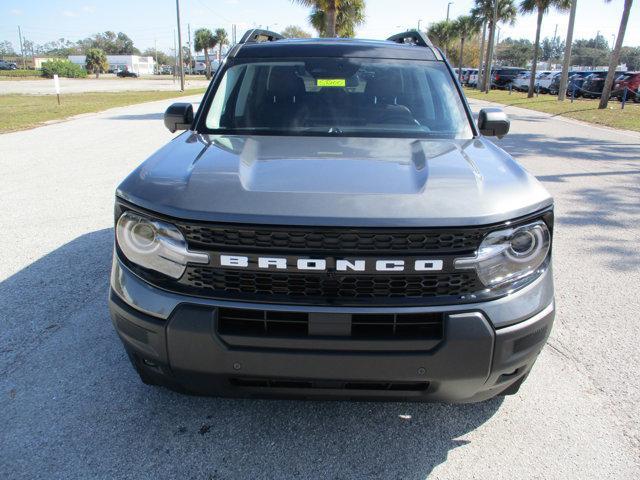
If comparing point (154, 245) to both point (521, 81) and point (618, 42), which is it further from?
point (521, 81)

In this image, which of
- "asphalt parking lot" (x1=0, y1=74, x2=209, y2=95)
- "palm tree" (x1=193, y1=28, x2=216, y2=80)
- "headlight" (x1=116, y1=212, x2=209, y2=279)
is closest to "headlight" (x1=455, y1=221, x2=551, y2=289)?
"headlight" (x1=116, y1=212, x2=209, y2=279)

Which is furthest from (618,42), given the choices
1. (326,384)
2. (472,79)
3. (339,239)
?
(472,79)

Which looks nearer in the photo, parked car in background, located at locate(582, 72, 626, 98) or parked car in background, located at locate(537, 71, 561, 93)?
parked car in background, located at locate(582, 72, 626, 98)

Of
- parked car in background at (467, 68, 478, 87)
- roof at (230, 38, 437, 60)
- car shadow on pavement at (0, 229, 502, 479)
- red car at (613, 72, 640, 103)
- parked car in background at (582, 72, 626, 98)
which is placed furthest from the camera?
parked car in background at (467, 68, 478, 87)

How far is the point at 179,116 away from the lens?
140 inches

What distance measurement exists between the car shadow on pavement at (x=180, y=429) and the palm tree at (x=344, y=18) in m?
22.2

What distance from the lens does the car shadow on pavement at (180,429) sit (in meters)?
2.33

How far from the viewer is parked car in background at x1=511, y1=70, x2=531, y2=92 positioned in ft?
129

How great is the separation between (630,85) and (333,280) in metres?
31.7

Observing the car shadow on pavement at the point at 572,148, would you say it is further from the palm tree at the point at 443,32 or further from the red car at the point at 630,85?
the palm tree at the point at 443,32

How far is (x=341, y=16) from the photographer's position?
2866cm

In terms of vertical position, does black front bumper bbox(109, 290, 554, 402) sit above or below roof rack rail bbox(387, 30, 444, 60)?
below

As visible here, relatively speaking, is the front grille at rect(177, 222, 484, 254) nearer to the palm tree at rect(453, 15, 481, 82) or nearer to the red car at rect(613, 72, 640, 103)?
the red car at rect(613, 72, 640, 103)

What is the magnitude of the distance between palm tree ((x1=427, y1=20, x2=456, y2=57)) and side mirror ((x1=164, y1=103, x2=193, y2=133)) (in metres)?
67.6
